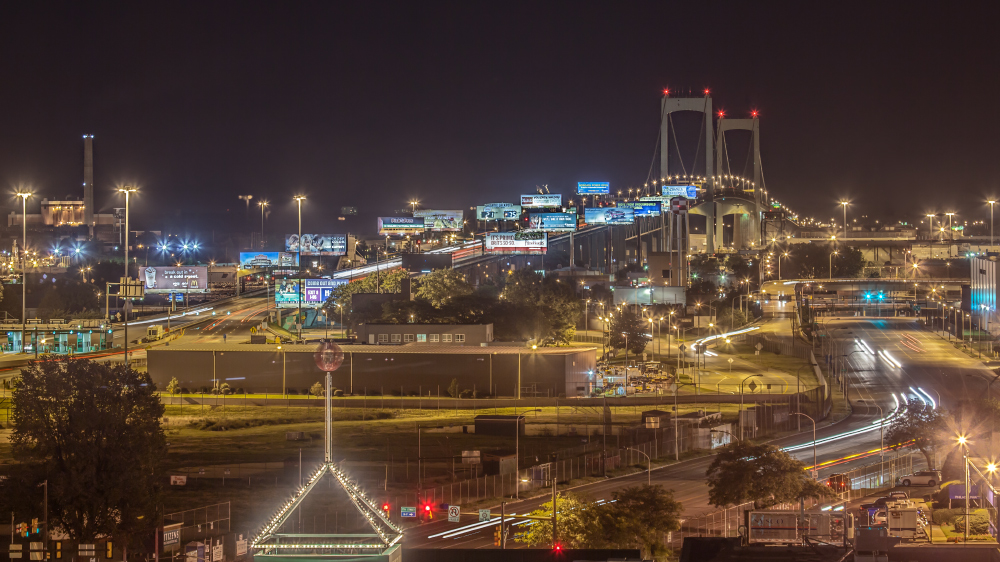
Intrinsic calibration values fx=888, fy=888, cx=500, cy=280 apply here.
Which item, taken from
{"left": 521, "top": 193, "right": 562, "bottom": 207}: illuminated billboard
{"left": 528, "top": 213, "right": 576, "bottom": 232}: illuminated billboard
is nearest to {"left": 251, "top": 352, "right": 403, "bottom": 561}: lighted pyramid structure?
{"left": 528, "top": 213, "right": 576, "bottom": 232}: illuminated billboard

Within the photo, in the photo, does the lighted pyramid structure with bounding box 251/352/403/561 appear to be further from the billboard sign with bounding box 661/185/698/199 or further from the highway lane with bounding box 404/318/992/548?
the billboard sign with bounding box 661/185/698/199

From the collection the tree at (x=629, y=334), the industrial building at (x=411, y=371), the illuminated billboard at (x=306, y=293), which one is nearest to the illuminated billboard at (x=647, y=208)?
the tree at (x=629, y=334)

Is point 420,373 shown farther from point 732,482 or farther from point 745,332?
point 745,332

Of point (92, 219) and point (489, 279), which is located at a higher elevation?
point (92, 219)

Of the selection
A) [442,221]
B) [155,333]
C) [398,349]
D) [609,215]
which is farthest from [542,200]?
[398,349]

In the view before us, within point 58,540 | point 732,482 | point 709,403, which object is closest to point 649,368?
point 709,403
